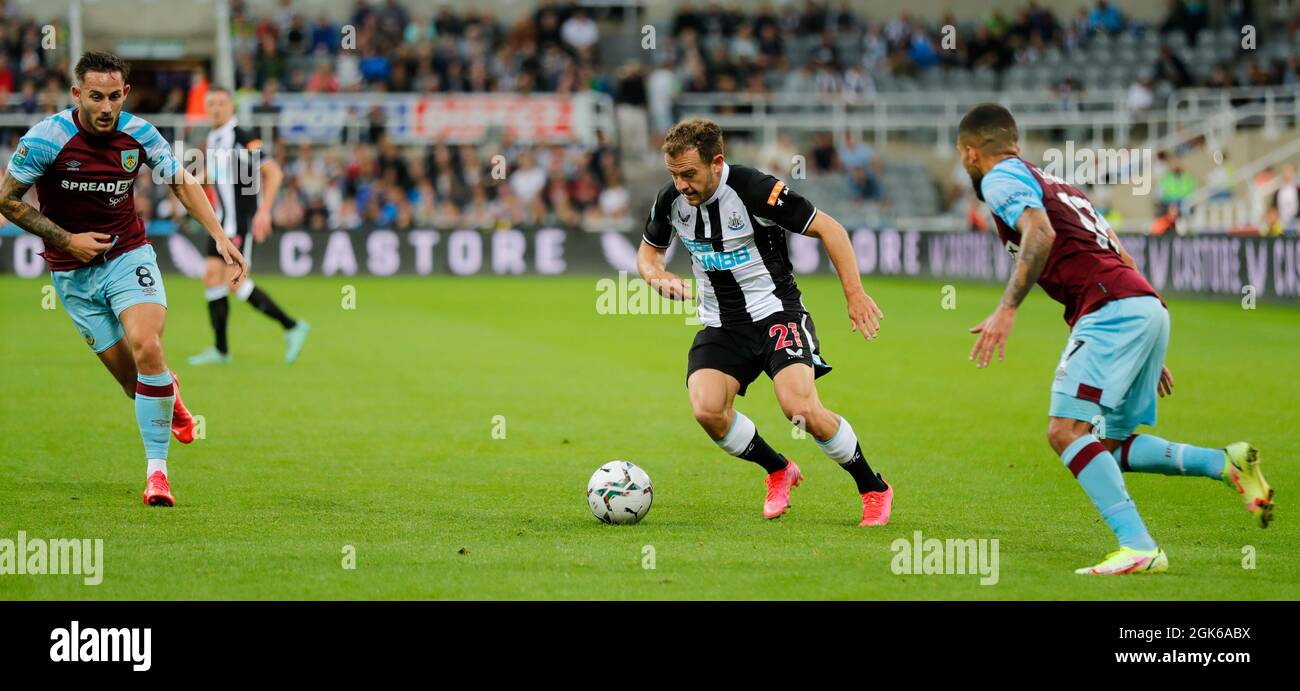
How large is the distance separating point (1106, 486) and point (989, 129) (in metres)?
1.64

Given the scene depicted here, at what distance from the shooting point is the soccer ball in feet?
26.5

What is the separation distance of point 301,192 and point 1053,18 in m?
→ 18.3

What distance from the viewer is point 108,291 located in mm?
8719

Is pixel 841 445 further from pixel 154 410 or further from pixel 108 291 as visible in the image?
pixel 108 291

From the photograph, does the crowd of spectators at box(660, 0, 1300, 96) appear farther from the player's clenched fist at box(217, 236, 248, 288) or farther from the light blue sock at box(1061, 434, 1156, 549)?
the light blue sock at box(1061, 434, 1156, 549)

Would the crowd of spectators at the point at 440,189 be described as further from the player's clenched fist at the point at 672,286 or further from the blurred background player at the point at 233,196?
the player's clenched fist at the point at 672,286

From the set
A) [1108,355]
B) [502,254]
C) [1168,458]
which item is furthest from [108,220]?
[502,254]

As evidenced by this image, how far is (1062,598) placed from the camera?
6254 mm

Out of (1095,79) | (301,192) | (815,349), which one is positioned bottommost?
(815,349)

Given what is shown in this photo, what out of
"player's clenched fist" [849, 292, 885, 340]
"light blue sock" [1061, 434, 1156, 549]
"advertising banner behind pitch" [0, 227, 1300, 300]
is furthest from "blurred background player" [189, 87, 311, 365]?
"advertising banner behind pitch" [0, 227, 1300, 300]

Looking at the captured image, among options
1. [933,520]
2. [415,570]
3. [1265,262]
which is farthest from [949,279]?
[415,570]

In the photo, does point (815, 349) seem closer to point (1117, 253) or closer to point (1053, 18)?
point (1117, 253)

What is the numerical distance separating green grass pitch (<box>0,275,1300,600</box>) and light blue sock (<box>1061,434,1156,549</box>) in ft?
0.87

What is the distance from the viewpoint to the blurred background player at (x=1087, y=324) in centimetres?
674
